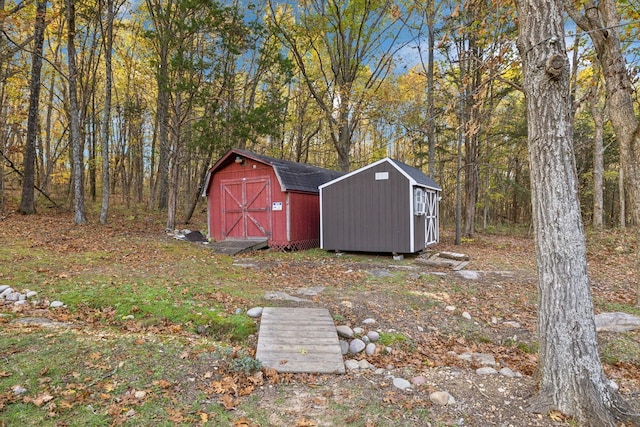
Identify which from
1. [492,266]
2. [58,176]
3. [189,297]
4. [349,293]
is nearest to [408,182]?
[492,266]

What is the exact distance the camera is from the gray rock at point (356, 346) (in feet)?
13.6

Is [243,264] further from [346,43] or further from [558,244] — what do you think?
[346,43]

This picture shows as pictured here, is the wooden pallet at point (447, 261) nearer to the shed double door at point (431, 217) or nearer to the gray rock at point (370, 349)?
the shed double door at point (431, 217)

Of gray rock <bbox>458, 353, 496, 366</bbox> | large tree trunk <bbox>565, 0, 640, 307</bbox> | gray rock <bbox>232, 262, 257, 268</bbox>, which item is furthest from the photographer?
gray rock <bbox>232, 262, 257, 268</bbox>

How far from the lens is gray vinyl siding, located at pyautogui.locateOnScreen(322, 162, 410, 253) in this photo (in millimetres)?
10133

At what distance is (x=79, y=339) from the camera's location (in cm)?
363

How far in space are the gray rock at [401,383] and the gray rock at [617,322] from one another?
331cm

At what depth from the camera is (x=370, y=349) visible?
4.14m

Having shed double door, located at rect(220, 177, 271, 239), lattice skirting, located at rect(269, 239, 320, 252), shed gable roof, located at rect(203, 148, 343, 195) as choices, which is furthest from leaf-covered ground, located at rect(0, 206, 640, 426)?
shed gable roof, located at rect(203, 148, 343, 195)

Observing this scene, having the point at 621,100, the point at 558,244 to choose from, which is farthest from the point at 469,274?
the point at 558,244

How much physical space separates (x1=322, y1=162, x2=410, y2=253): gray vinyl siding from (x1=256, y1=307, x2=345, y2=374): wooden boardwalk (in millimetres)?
5812

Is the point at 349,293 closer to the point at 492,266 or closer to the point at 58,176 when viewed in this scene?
the point at 492,266

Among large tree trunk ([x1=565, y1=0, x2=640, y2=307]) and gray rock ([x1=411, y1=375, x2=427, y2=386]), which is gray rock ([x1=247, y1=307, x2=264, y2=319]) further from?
large tree trunk ([x1=565, y1=0, x2=640, y2=307])

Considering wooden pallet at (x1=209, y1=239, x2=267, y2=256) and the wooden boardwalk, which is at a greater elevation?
wooden pallet at (x1=209, y1=239, x2=267, y2=256)
